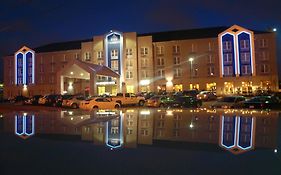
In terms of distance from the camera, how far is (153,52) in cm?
6631

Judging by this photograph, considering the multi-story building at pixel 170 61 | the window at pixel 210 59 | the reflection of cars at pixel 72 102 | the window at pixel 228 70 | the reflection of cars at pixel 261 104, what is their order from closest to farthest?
the reflection of cars at pixel 261 104 < the reflection of cars at pixel 72 102 < the multi-story building at pixel 170 61 < the window at pixel 228 70 < the window at pixel 210 59

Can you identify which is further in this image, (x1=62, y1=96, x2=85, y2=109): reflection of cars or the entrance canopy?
the entrance canopy

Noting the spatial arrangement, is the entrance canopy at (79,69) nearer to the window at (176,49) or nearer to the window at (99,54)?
the window at (99,54)

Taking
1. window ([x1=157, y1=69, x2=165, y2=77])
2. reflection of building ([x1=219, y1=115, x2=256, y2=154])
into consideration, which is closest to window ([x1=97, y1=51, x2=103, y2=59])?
window ([x1=157, y1=69, x2=165, y2=77])

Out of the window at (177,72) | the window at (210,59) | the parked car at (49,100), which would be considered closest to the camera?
the parked car at (49,100)

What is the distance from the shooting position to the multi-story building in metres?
59.6

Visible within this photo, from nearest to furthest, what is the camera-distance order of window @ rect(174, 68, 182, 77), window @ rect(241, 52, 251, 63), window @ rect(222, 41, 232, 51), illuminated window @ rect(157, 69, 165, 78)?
window @ rect(241, 52, 251, 63), window @ rect(222, 41, 232, 51), window @ rect(174, 68, 182, 77), illuminated window @ rect(157, 69, 165, 78)

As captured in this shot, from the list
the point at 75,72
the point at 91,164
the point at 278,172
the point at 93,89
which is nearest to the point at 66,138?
the point at 91,164

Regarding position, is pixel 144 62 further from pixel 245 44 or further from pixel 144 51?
pixel 245 44

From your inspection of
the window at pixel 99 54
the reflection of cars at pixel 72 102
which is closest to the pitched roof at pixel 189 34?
the window at pixel 99 54

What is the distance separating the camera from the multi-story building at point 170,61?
59.6 metres

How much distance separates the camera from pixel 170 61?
65.2 meters

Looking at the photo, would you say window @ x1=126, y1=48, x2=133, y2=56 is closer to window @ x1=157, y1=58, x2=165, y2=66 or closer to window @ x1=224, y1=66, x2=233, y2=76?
window @ x1=157, y1=58, x2=165, y2=66

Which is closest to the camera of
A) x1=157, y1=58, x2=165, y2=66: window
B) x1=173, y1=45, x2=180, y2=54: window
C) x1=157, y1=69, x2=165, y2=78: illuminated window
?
x1=173, y1=45, x2=180, y2=54: window
